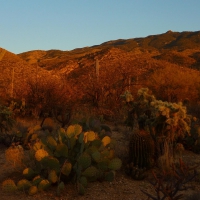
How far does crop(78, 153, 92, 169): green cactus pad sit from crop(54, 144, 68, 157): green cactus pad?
0.30 m

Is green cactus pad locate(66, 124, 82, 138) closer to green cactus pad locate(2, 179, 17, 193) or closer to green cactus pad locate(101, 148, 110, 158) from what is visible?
green cactus pad locate(101, 148, 110, 158)

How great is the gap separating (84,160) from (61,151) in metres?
0.46

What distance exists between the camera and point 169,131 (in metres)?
7.77

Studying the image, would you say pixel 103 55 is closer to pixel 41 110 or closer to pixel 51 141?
pixel 41 110

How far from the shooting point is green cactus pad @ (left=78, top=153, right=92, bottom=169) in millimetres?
6297

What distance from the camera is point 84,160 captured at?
631 cm

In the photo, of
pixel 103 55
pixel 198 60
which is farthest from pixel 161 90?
pixel 198 60

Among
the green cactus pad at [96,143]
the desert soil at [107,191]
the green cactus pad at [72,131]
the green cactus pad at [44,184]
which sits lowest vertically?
the desert soil at [107,191]

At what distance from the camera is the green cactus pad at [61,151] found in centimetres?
645

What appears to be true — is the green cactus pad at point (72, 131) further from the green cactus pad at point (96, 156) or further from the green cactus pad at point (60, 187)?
the green cactus pad at point (60, 187)

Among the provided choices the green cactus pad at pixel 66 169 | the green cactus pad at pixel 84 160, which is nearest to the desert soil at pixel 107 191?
the green cactus pad at pixel 66 169

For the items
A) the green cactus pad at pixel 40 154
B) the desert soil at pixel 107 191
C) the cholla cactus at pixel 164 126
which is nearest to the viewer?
the desert soil at pixel 107 191

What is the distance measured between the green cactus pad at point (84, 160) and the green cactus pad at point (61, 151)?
301 millimetres

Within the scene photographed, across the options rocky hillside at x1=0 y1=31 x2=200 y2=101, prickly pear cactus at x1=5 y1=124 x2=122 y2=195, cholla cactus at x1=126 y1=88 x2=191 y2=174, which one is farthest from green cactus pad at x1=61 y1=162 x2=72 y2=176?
rocky hillside at x1=0 y1=31 x2=200 y2=101
